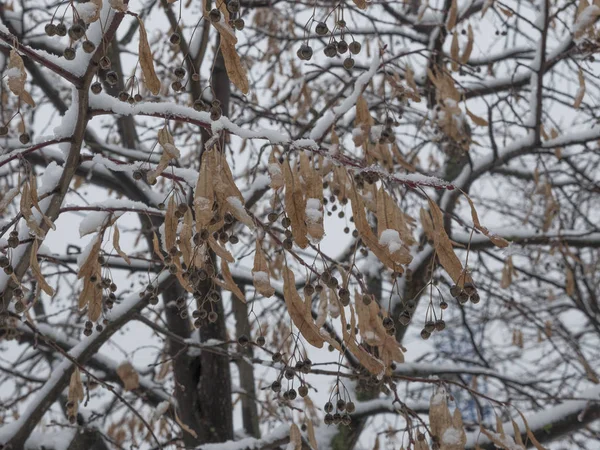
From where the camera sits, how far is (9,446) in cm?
256

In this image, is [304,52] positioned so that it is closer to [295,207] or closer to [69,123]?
[295,207]

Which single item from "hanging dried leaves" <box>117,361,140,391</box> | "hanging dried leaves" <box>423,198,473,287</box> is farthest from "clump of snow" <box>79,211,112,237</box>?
"hanging dried leaves" <box>117,361,140,391</box>

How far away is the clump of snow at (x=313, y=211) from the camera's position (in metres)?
1.33

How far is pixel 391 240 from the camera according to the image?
1.32m

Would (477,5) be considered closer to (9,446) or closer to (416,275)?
(416,275)

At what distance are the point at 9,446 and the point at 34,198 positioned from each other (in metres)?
1.67

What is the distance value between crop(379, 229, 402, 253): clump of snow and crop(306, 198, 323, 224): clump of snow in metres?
0.15

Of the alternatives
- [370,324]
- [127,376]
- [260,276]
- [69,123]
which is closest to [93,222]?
[69,123]

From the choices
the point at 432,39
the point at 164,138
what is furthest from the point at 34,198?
the point at 432,39

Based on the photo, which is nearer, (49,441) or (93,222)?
(93,222)

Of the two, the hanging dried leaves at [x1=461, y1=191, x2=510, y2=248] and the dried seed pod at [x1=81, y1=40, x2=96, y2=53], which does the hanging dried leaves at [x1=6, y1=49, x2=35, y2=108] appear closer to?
the dried seed pod at [x1=81, y1=40, x2=96, y2=53]

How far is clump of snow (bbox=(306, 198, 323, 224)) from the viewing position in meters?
1.33

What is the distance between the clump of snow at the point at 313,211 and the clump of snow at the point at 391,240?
5.7 inches

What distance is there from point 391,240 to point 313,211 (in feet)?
0.60
